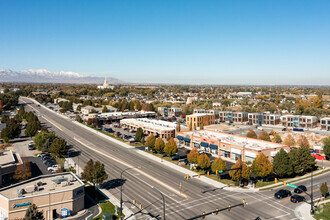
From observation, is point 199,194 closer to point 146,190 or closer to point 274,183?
point 146,190

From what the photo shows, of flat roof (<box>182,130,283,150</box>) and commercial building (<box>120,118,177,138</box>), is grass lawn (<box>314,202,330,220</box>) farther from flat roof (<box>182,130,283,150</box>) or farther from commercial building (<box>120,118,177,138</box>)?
commercial building (<box>120,118,177,138</box>)

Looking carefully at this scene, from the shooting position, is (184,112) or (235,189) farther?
(184,112)

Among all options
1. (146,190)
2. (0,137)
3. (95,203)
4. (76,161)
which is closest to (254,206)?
(146,190)

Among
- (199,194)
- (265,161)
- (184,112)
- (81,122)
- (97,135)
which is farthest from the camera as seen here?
(184,112)

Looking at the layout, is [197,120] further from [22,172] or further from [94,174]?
[22,172]

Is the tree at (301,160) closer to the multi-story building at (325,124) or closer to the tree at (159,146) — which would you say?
the tree at (159,146)

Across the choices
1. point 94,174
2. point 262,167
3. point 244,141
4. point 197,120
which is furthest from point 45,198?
point 197,120

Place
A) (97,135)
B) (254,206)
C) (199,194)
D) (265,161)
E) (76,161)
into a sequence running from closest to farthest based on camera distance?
(254,206) < (199,194) < (265,161) < (76,161) < (97,135)

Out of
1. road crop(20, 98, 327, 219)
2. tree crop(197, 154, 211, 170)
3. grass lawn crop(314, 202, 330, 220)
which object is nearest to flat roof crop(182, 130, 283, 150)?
tree crop(197, 154, 211, 170)

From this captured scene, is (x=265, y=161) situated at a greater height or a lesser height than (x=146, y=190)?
greater
